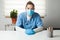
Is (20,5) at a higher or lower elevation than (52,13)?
higher

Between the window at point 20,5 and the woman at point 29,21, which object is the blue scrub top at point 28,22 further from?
the window at point 20,5

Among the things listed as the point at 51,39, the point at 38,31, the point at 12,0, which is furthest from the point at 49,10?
the point at 51,39

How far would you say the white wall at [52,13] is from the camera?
388cm

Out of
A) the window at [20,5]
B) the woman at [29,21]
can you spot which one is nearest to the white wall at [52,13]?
the window at [20,5]

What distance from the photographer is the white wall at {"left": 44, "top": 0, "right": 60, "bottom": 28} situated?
388cm

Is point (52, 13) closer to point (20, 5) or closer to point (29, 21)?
point (20, 5)

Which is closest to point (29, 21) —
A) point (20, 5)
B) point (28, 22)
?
point (28, 22)

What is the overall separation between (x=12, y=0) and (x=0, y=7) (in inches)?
Result: 14.5

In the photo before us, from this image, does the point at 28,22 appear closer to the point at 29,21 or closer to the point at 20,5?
the point at 29,21

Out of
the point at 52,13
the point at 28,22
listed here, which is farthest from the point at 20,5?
the point at 28,22

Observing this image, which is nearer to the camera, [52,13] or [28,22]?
[28,22]

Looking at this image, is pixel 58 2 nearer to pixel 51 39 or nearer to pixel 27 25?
pixel 27 25

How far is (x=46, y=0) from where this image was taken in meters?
3.85

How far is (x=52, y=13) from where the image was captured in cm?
393
